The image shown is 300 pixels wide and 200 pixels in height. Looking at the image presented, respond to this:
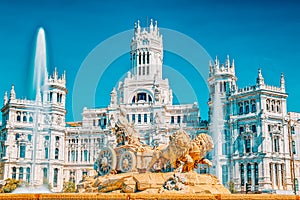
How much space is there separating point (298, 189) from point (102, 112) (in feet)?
124

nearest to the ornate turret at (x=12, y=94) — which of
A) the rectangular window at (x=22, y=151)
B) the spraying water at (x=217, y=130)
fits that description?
the rectangular window at (x=22, y=151)

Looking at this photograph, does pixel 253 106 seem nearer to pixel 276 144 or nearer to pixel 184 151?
pixel 276 144

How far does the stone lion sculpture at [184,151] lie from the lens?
2539cm

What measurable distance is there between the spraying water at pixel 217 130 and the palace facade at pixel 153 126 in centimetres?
16

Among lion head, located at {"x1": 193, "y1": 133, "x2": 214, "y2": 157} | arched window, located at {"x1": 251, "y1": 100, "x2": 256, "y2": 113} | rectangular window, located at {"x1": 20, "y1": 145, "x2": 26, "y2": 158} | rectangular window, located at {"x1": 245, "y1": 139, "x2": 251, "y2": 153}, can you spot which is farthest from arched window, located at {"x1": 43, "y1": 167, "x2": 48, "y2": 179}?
lion head, located at {"x1": 193, "y1": 133, "x2": 214, "y2": 157}

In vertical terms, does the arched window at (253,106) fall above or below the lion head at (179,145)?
above

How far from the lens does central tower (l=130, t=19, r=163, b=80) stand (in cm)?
8781

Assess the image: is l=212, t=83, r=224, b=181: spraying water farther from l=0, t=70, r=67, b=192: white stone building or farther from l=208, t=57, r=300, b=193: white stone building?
l=0, t=70, r=67, b=192: white stone building

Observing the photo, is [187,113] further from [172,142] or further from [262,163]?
[172,142]

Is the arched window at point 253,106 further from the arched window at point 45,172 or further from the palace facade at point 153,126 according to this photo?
the arched window at point 45,172

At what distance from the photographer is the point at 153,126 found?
2970 inches

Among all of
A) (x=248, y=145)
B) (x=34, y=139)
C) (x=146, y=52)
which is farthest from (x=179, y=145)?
(x=146, y=52)

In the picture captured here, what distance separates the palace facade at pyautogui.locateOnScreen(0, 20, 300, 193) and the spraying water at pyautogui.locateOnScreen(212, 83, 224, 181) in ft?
0.53

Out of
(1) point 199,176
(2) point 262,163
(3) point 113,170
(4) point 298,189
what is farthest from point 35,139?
(1) point 199,176
